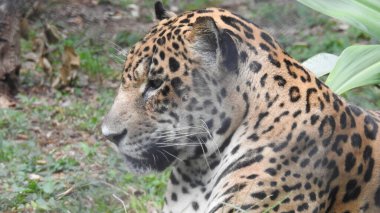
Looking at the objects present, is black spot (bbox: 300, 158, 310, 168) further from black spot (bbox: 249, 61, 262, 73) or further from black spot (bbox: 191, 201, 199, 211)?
black spot (bbox: 191, 201, 199, 211)

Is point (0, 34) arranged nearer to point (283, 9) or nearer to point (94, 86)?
point (94, 86)

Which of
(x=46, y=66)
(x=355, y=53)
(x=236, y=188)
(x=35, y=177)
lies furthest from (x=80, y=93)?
(x=236, y=188)

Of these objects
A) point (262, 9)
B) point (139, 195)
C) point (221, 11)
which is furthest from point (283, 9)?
point (221, 11)

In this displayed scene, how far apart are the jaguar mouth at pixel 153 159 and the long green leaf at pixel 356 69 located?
139 centimetres

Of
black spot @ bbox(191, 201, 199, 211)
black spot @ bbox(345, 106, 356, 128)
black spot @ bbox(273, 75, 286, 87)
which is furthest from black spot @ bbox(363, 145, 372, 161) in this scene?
black spot @ bbox(191, 201, 199, 211)

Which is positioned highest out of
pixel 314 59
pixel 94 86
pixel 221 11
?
pixel 221 11

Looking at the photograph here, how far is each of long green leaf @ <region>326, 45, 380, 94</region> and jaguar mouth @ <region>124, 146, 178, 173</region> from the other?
1393 mm

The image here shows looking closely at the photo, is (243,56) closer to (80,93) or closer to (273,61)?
(273,61)

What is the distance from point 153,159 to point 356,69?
1.70m

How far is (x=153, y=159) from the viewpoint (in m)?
4.91

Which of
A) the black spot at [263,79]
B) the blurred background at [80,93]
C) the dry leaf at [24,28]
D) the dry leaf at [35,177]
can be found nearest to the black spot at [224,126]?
the black spot at [263,79]

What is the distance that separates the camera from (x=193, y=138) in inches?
190

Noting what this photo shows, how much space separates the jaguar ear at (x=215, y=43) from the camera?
4633mm

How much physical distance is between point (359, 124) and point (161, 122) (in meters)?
1.01
